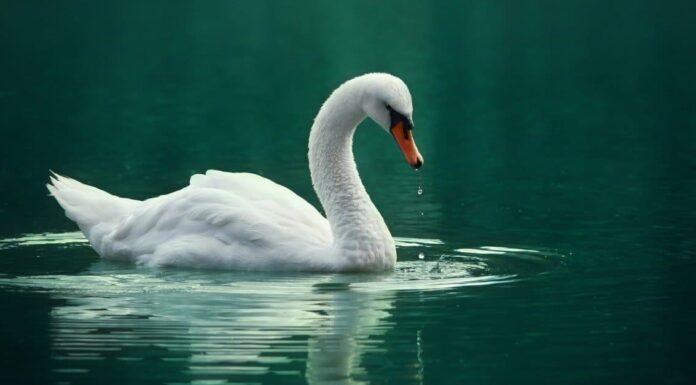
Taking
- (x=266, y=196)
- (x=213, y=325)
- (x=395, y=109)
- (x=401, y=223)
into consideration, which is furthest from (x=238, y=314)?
(x=401, y=223)

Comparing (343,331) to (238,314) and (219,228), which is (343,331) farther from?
(219,228)

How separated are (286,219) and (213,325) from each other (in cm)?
240

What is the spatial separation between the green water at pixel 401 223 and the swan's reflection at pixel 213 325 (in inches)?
1.0

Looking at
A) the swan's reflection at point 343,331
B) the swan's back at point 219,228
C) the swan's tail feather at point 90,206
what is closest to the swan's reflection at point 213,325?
the swan's reflection at point 343,331

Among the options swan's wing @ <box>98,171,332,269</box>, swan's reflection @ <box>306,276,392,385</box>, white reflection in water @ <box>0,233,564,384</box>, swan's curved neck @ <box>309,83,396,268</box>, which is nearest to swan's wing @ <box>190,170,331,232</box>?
swan's wing @ <box>98,171,332,269</box>

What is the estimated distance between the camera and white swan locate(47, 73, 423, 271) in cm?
1319

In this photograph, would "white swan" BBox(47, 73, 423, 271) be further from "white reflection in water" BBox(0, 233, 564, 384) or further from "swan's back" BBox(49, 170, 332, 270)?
"white reflection in water" BBox(0, 233, 564, 384)

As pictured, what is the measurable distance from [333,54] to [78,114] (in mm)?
18821

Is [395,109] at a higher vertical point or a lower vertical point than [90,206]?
higher

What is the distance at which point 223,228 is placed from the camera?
13.4 meters

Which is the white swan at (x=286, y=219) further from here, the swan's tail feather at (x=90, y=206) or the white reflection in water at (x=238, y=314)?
the white reflection in water at (x=238, y=314)

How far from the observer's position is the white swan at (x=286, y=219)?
43.3 ft

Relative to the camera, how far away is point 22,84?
36562 mm

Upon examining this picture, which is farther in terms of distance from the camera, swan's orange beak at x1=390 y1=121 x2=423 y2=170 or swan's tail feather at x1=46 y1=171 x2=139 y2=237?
swan's tail feather at x1=46 y1=171 x2=139 y2=237
